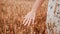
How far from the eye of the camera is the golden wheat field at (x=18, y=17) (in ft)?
4.21

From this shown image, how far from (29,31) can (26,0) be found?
0.25 meters

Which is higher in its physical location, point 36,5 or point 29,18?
point 36,5

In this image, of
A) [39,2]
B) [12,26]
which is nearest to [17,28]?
[12,26]

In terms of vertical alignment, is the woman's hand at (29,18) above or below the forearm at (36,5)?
below

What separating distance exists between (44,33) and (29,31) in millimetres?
123

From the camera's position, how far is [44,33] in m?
1.31

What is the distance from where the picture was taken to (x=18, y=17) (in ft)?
4.24

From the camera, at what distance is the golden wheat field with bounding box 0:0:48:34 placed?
1282 mm

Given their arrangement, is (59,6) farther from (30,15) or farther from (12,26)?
(12,26)

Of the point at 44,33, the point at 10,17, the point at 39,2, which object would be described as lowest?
the point at 44,33

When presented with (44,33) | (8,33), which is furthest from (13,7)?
(44,33)

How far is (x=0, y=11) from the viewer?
129cm

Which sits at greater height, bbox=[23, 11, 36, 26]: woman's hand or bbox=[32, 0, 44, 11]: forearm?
bbox=[32, 0, 44, 11]: forearm

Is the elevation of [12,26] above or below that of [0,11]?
below
